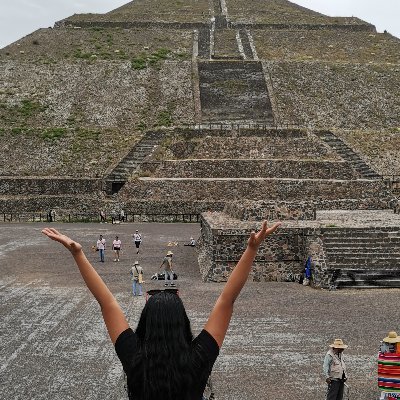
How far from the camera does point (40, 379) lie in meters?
9.22

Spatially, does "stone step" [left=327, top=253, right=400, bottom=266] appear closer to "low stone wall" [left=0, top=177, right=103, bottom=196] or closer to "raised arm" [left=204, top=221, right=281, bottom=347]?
"raised arm" [left=204, top=221, right=281, bottom=347]

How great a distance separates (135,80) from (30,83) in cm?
806

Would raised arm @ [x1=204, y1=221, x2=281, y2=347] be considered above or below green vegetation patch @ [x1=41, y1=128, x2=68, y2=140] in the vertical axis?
above

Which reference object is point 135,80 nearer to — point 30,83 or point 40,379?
point 30,83

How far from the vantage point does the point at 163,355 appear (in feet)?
9.95

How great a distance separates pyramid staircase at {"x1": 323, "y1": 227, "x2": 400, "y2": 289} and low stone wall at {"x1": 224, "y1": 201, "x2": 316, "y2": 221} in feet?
9.10

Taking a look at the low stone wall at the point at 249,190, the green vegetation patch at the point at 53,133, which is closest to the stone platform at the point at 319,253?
the low stone wall at the point at 249,190

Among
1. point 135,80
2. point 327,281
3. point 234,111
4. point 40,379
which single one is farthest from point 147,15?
point 40,379

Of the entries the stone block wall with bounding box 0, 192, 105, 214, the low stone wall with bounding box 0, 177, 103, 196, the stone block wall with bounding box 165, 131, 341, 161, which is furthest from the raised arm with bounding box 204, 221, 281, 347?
the stone block wall with bounding box 165, 131, 341, 161

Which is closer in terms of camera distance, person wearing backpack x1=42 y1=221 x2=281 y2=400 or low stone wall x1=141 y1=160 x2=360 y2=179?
person wearing backpack x1=42 y1=221 x2=281 y2=400

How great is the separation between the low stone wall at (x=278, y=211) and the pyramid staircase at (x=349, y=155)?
14.2 metres

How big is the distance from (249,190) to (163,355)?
29900 millimetres

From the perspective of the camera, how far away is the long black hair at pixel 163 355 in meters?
2.99

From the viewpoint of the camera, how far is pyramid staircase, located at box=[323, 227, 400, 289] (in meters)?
16.4
